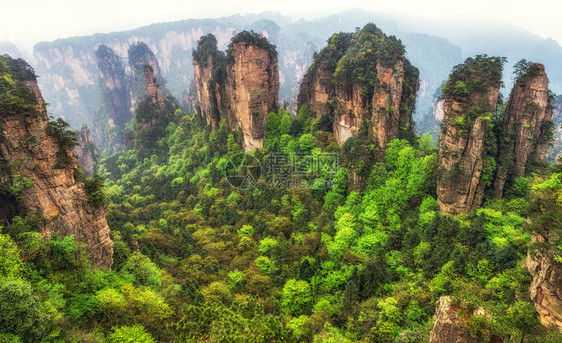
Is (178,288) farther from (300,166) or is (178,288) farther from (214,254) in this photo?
(300,166)

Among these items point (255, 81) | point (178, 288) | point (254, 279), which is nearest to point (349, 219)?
point (254, 279)

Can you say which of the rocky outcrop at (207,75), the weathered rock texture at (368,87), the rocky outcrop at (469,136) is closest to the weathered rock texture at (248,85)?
the rocky outcrop at (207,75)

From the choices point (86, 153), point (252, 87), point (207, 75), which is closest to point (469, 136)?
point (252, 87)

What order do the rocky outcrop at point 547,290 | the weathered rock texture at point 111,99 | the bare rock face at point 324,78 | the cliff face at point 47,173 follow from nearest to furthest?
the rocky outcrop at point 547,290 < the cliff face at point 47,173 < the bare rock face at point 324,78 < the weathered rock texture at point 111,99

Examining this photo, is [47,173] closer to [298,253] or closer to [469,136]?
[298,253]

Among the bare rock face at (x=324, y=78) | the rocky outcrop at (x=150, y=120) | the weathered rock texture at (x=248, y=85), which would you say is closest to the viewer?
the bare rock face at (x=324, y=78)

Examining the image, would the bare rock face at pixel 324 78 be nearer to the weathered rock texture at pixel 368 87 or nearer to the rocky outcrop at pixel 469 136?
the weathered rock texture at pixel 368 87
